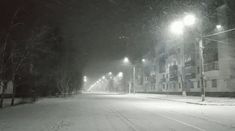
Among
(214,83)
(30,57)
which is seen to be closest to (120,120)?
(30,57)

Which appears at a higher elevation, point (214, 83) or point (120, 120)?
point (214, 83)

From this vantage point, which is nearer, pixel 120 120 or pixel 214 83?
pixel 120 120

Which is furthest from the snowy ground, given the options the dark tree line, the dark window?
the dark window

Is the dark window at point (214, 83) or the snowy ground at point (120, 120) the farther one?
the dark window at point (214, 83)

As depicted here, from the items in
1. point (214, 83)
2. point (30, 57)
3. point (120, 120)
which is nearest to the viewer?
point (120, 120)

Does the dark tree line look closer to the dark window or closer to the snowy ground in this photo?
the snowy ground

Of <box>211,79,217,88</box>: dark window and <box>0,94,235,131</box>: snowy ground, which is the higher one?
<box>211,79,217,88</box>: dark window

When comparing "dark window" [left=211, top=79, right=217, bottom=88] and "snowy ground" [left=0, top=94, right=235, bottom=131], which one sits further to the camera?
"dark window" [left=211, top=79, right=217, bottom=88]

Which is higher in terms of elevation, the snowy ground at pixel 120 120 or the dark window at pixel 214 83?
the dark window at pixel 214 83

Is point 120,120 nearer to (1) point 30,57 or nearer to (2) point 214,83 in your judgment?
(1) point 30,57

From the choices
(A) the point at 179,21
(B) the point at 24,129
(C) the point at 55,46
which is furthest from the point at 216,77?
(B) the point at 24,129

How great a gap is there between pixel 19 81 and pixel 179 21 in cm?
2097

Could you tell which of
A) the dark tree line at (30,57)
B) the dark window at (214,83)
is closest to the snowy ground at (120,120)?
the dark tree line at (30,57)

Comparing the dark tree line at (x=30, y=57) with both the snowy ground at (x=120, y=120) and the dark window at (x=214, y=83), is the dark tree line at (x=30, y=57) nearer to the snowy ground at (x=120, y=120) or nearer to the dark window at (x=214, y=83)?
the snowy ground at (x=120, y=120)
